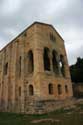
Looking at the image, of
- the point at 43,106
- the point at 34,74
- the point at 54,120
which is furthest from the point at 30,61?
the point at 54,120

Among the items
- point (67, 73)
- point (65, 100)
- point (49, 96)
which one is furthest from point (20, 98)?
point (67, 73)

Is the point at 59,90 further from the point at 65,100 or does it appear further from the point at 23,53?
the point at 23,53

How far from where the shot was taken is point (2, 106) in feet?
104

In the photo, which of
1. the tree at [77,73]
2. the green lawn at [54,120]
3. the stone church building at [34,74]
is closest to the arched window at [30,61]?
the stone church building at [34,74]

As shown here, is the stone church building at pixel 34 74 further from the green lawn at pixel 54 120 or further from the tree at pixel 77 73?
the tree at pixel 77 73

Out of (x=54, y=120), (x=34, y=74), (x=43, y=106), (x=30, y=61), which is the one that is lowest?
(x=54, y=120)

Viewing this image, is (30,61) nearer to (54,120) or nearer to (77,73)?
(54,120)

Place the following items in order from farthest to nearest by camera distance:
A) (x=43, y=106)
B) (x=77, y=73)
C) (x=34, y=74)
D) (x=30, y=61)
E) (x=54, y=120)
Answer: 1. (x=77, y=73)
2. (x=30, y=61)
3. (x=34, y=74)
4. (x=43, y=106)
5. (x=54, y=120)

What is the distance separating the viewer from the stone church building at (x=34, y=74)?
25.1 meters

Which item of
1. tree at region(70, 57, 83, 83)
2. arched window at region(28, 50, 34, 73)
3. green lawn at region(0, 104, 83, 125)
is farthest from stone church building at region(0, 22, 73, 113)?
tree at region(70, 57, 83, 83)

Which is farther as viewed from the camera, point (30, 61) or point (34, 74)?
point (30, 61)

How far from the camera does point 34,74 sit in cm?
2592

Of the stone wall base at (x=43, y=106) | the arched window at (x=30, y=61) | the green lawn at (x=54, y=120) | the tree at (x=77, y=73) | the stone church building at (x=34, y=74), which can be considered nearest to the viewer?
the green lawn at (x=54, y=120)

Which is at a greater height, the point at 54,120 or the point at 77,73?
the point at 77,73
